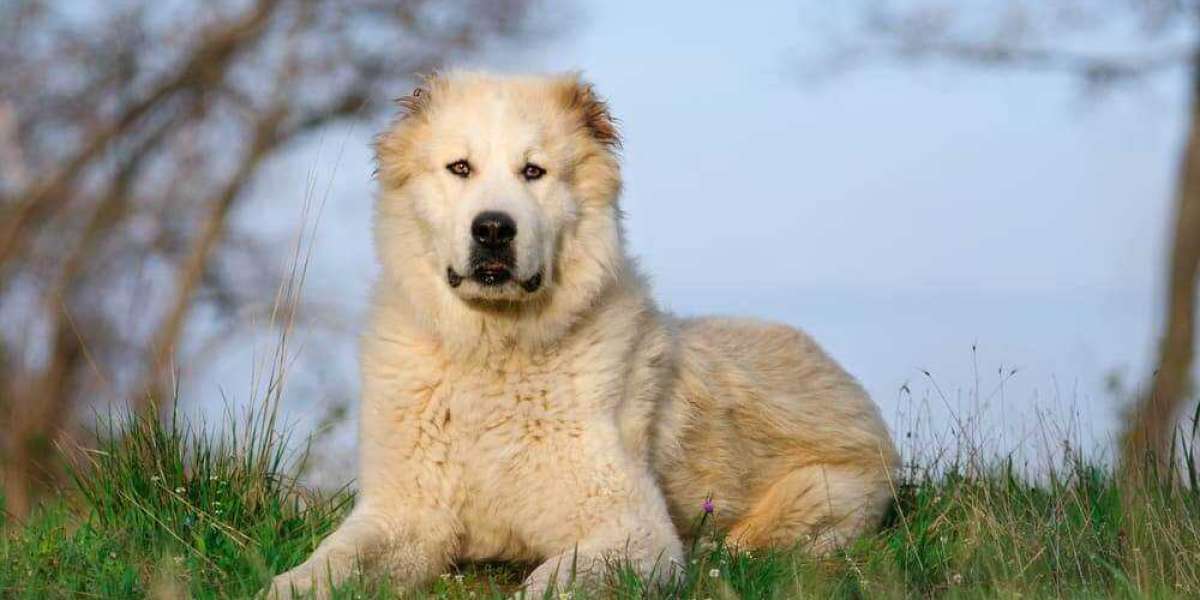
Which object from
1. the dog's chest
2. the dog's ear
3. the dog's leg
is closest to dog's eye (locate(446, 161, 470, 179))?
the dog's ear

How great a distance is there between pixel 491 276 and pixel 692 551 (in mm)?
1222

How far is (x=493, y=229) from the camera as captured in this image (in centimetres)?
441

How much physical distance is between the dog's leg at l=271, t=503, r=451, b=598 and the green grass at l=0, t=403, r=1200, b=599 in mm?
92

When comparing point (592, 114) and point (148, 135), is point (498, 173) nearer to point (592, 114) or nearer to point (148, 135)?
point (592, 114)

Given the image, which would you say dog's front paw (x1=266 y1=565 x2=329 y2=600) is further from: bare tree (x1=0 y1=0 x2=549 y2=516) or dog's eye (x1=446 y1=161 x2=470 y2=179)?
bare tree (x1=0 y1=0 x2=549 y2=516)

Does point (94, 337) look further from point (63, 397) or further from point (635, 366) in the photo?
point (635, 366)

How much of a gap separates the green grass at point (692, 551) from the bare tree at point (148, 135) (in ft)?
26.8

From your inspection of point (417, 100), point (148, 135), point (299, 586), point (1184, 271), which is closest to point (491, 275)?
point (417, 100)

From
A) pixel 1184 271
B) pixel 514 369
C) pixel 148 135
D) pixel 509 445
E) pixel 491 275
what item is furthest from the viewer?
pixel 148 135

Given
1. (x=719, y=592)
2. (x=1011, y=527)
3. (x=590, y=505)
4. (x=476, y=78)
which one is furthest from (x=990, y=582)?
(x=476, y=78)

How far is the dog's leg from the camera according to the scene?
4309 millimetres

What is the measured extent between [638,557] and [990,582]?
1.18m

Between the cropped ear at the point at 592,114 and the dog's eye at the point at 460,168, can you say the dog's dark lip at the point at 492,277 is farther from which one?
the cropped ear at the point at 592,114

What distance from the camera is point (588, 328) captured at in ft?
16.2
